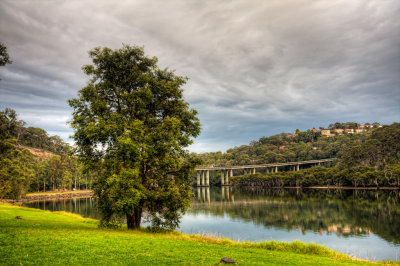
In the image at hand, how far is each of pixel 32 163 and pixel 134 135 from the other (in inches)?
3721

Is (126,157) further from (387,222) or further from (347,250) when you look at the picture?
(387,222)

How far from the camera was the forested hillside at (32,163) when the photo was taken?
44769mm

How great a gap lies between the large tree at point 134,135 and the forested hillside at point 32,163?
3.17 meters

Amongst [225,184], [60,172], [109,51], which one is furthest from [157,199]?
[225,184]

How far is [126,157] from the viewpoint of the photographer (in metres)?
22.5

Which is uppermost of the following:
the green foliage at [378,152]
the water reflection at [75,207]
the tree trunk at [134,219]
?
the green foliage at [378,152]

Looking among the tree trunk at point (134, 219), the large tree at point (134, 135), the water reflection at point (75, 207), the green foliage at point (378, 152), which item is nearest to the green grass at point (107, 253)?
the large tree at point (134, 135)

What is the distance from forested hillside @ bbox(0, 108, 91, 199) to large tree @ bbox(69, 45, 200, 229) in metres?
3.17

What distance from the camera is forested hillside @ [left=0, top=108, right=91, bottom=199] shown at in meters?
44.8

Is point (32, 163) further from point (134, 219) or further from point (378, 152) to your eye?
point (378, 152)

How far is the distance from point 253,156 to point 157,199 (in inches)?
6608

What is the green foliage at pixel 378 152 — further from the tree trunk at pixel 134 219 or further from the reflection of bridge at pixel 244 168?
the tree trunk at pixel 134 219

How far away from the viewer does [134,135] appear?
22.0 meters

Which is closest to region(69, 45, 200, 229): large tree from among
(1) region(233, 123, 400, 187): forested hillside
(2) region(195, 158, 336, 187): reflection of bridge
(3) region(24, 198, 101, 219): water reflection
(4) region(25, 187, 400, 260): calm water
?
(4) region(25, 187, 400, 260): calm water
